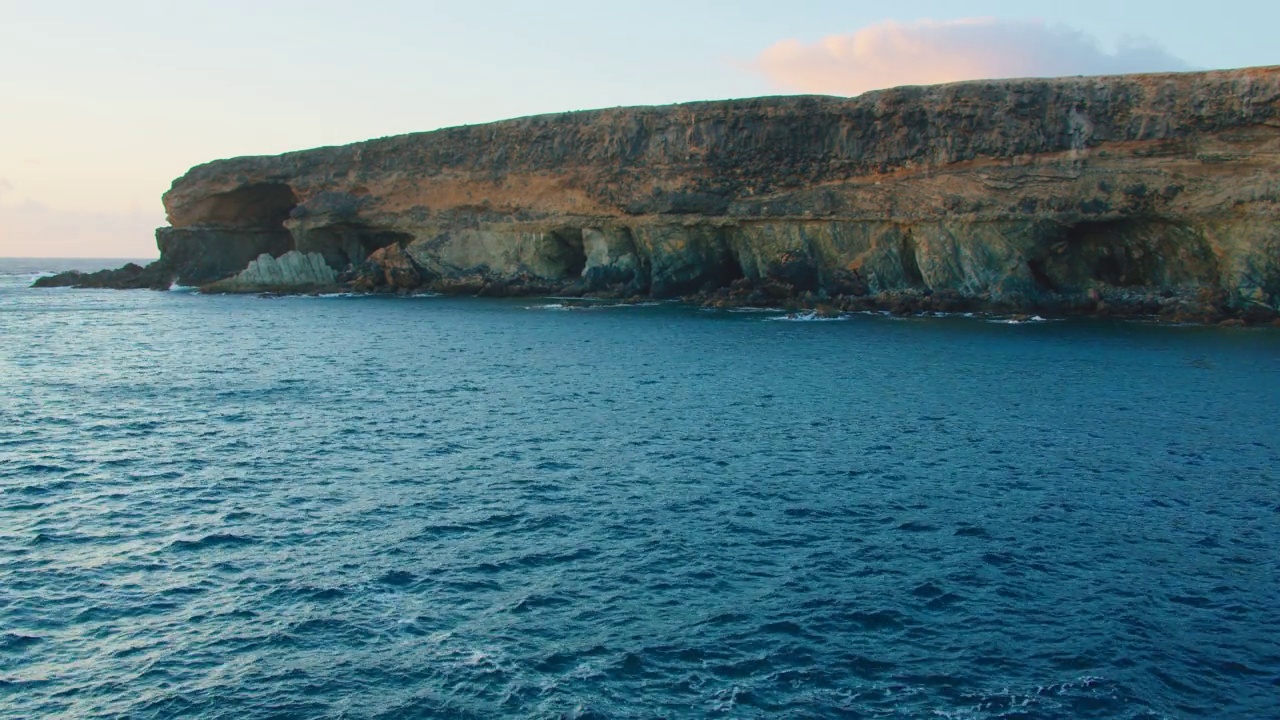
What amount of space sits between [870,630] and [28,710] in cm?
1258

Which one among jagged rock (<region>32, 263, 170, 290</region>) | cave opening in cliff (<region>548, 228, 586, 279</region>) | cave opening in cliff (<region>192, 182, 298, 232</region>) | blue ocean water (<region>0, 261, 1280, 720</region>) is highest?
cave opening in cliff (<region>192, 182, 298, 232</region>)

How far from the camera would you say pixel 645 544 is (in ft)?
65.9

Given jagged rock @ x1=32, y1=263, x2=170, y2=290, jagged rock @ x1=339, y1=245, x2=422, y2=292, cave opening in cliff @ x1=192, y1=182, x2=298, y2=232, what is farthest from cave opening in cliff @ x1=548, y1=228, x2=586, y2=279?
jagged rock @ x1=32, y1=263, x2=170, y2=290

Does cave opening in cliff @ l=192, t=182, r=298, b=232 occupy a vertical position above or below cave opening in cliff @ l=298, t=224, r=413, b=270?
above

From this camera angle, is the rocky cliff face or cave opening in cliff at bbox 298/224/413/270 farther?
cave opening in cliff at bbox 298/224/413/270

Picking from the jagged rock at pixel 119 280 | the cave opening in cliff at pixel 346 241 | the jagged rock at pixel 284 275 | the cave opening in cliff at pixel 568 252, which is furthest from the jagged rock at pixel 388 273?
the jagged rock at pixel 119 280

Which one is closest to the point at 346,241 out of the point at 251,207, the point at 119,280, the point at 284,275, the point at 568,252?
the point at 284,275

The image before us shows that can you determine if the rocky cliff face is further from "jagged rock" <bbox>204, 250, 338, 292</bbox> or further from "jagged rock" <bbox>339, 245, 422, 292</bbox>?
"jagged rock" <bbox>204, 250, 338, 292</bbox>

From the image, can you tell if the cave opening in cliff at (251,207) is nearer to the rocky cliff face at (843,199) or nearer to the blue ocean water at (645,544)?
the rocky cliff face at (843,199)

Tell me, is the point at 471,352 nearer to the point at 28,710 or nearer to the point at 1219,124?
the point at 28,710

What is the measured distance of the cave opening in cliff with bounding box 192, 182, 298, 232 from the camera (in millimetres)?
91938

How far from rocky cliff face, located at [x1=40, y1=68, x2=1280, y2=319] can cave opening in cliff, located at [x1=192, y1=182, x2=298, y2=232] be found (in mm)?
601

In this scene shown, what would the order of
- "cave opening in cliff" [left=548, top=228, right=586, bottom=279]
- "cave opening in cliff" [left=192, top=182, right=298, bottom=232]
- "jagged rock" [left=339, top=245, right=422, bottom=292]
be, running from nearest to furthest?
1. "cave opening in cliff" [left=548, top=228, right=586, bottom=279]
2. "jagged rock" [left=339, top=245, right=422, bottom=292]
3. "cave opening in cliff" [left=192, top=182, right=298, bottom=232]

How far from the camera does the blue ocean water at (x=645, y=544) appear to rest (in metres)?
14.2
